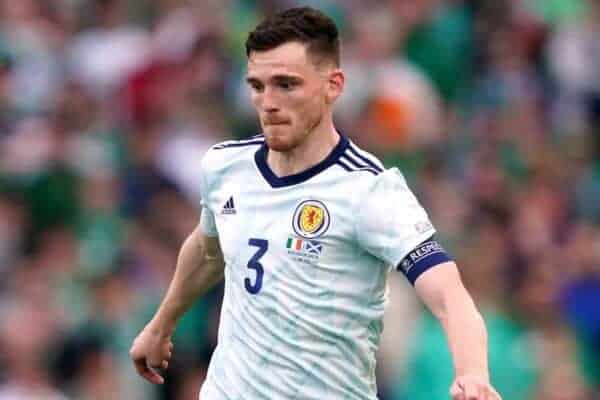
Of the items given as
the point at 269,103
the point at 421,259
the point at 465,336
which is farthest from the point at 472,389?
the point at 269,103

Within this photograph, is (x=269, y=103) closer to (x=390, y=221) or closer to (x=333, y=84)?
(x=333, y=84)

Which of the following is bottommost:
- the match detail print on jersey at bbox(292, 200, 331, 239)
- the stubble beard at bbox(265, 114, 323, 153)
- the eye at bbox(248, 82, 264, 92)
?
the match detail print on jersey at bbox(292, 200, 331, 239)

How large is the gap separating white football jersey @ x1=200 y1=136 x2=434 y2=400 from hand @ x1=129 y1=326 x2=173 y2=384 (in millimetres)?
644

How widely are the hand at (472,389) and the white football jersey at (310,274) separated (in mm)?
793

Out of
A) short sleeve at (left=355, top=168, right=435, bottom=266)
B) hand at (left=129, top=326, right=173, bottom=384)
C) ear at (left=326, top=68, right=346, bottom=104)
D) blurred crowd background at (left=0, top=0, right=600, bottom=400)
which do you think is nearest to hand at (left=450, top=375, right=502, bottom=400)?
short sleeve at (left=355, top=168, right=435, bottom=266)

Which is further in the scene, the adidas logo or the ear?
the adidas logo

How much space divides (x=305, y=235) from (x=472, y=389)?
3.81 ft

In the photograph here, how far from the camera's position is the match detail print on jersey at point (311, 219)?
7473 mm

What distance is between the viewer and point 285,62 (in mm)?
7492

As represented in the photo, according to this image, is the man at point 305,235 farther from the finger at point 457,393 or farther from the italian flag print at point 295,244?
the finger at point 457,393

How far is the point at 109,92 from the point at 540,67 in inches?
153

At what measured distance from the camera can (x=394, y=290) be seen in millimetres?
12602

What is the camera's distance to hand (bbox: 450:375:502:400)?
6.57m

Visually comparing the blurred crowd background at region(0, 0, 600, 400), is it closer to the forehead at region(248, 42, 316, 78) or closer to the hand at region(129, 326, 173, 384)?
the hand at region(129, 326, 173, 384)
